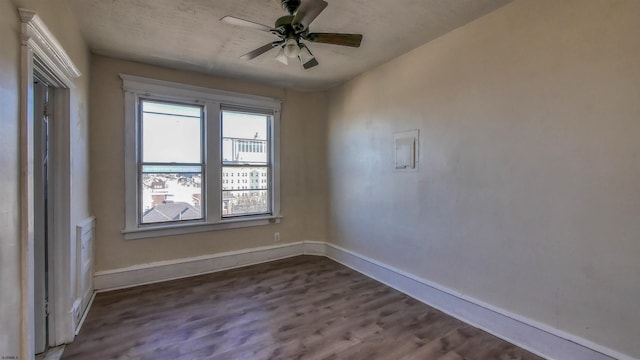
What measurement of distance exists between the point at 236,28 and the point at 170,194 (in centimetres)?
225

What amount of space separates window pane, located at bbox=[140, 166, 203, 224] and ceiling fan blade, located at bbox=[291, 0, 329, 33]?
2.57 metres

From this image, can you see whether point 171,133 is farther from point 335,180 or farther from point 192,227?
point 335,180

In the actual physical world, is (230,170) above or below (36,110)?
below

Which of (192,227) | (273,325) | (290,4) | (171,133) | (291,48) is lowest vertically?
(273,325)

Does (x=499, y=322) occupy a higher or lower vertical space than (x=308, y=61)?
lower

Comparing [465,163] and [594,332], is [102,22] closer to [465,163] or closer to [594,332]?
[465,163]

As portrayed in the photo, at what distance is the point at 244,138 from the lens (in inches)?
172

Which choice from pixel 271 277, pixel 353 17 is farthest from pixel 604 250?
pixel 271 277

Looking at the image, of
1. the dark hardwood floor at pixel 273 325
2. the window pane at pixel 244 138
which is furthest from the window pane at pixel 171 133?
the dark hardwood floor at pixel 273 325

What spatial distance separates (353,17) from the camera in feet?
8.36

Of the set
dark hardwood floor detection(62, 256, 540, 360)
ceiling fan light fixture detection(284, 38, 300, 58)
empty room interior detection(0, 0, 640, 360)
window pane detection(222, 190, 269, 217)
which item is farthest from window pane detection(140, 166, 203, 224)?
ceiling fan light fixture detection(284, 38, 300, 58)

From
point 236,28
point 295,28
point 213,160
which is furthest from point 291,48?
point 213,160

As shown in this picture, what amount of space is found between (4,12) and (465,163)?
321 cm

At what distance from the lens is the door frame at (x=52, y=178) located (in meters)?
1.59
